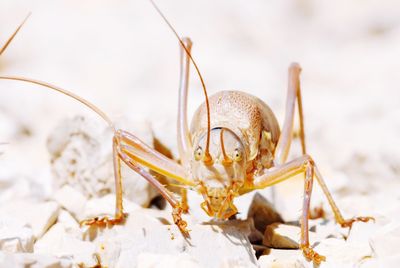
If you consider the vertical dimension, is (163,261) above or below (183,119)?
below

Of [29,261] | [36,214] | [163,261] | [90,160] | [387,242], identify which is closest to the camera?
[29,261]

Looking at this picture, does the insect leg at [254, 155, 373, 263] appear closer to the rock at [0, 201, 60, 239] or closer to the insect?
the insect

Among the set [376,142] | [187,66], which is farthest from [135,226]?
[376,142]

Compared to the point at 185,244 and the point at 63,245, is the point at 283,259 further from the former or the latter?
the point at 63,245

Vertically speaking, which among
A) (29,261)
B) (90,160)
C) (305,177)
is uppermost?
(90,160)

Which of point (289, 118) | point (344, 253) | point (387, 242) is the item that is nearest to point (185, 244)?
point (344, 253)

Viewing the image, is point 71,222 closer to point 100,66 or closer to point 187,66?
point 187,66

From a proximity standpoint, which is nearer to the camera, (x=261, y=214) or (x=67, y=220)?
(x=67, y=220)
